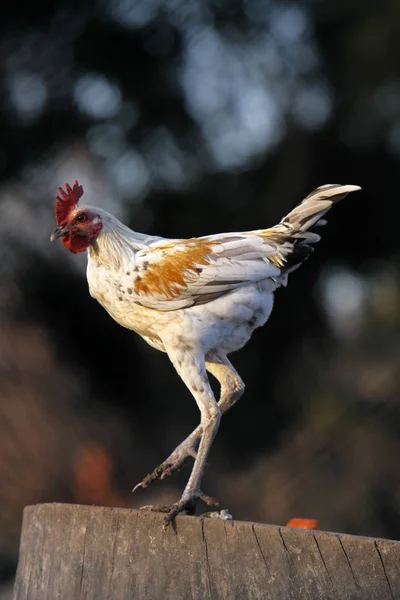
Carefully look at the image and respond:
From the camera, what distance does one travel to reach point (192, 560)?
2.66 m

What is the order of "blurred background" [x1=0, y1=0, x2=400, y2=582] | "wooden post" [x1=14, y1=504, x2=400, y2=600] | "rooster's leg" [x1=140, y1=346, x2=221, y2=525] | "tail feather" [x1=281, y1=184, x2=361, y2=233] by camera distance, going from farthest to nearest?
"blurred background" [x1=0, y1=0, x2=400, y2=582] < "tail feather" [x1=281, y1=184, x2=361, y2=233] < "rooster's leg" [x1=140, y1=346, x2=221, y2=525] < "wooden post" [x1=14, y1=504, x2=400, y2=600]

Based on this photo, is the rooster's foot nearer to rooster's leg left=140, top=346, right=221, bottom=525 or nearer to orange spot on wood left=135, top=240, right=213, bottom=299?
rooster's leg left=140, top=346, right=221, bottom=525

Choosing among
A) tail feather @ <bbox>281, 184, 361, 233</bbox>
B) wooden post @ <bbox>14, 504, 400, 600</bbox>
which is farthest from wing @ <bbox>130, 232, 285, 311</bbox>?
wooden post @ <bbox>14, 504, 400, 600</bbox>

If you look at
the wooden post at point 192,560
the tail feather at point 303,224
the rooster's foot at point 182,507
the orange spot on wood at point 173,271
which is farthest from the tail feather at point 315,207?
the wooden post at point 192,560

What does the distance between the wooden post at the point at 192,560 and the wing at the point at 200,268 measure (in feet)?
2.59

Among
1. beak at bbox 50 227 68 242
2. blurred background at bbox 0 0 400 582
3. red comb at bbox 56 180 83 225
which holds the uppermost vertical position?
red comb at bbox 56 180 83 225

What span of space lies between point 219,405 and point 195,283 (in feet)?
1.66

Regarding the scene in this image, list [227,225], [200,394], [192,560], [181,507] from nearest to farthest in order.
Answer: [192,560], [181,507], [200,394], [227,225]

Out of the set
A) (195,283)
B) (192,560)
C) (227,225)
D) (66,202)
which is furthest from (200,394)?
(227,225)

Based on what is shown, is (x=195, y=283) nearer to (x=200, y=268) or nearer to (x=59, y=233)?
(x=200, y=268)

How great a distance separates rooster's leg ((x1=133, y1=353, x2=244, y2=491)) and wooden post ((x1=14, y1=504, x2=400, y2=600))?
52 cm

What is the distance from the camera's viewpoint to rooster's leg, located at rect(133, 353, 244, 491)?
3.44 meters

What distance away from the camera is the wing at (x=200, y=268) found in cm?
327

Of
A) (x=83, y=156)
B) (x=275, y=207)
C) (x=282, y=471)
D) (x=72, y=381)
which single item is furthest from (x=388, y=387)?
(x=83, y=156)
